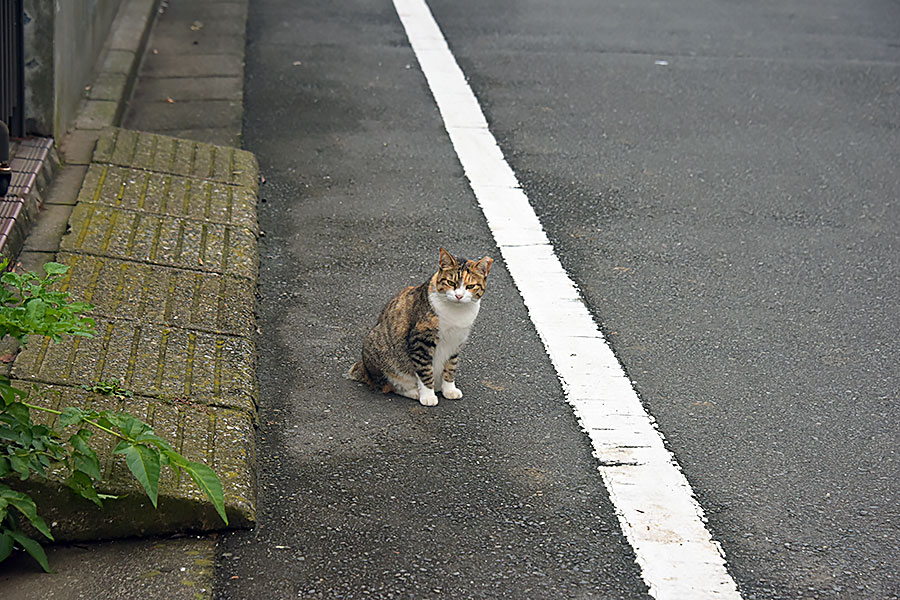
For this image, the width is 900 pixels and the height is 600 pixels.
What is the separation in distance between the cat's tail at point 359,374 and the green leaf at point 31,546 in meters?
1.77

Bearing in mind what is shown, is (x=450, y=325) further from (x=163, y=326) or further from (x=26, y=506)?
(x=26, y=506)

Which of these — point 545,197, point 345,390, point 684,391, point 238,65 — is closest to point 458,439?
point 345,390

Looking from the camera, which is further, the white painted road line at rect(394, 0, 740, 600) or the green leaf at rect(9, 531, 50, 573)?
the white painted road line at rect(394, 0, 740, 600)

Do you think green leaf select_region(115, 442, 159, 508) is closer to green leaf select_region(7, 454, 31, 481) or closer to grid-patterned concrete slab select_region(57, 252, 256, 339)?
green leaf select_region(7, 454, 31, 481)

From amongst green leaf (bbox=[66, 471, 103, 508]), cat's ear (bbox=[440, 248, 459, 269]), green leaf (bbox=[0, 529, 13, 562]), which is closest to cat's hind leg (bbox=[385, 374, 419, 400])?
cat's ear (bbox=[440, 248, 459, 269])

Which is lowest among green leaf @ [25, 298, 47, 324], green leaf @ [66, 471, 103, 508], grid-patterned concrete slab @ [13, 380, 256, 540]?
grid-patterned concrete slab @ [13, 380, 256, 540]

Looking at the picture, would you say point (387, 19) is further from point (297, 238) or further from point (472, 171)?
point (297, 238)

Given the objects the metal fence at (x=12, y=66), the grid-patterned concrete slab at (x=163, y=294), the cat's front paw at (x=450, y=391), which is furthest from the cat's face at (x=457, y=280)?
the metal fence at (x=12, y=66)

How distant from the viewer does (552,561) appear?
3869 millimetres

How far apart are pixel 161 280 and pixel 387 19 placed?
6943 mm

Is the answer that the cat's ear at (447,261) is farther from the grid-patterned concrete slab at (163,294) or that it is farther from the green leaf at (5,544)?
the green leaf at (5,544)

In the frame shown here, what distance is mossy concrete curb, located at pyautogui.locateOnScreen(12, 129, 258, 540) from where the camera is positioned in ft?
12.7

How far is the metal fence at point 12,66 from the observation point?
6.51 m

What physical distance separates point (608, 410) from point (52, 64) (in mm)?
4224
